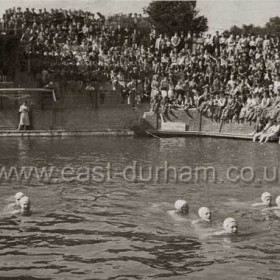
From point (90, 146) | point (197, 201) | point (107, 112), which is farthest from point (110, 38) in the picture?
point (197, 201)

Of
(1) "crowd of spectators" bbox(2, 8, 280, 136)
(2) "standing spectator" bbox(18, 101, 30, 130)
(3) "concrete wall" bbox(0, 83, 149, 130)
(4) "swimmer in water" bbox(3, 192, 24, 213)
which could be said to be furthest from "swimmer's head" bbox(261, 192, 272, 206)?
(2) "standing spectator" bbox(18, 101, 30, 130)

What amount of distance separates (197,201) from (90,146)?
12081mm

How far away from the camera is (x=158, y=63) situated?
39125 millimetres

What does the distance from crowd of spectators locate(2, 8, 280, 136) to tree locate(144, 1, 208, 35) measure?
27773 millimetres

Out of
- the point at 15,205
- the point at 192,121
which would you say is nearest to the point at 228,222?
the point at 15,205

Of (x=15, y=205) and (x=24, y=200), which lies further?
(x=15, y=205)

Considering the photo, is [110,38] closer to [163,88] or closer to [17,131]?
[163,88]

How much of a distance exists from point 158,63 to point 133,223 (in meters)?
22.5

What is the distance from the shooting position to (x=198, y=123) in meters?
36.5

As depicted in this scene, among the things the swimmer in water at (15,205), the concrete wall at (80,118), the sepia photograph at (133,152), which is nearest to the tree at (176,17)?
the sepia photograph at (133,152)

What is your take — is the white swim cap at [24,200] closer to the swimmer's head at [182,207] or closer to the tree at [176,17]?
the swimmer's head at [182,207]

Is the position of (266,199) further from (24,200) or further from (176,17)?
(176,17)

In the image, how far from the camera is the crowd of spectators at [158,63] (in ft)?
116

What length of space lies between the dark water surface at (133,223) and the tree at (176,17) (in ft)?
143
